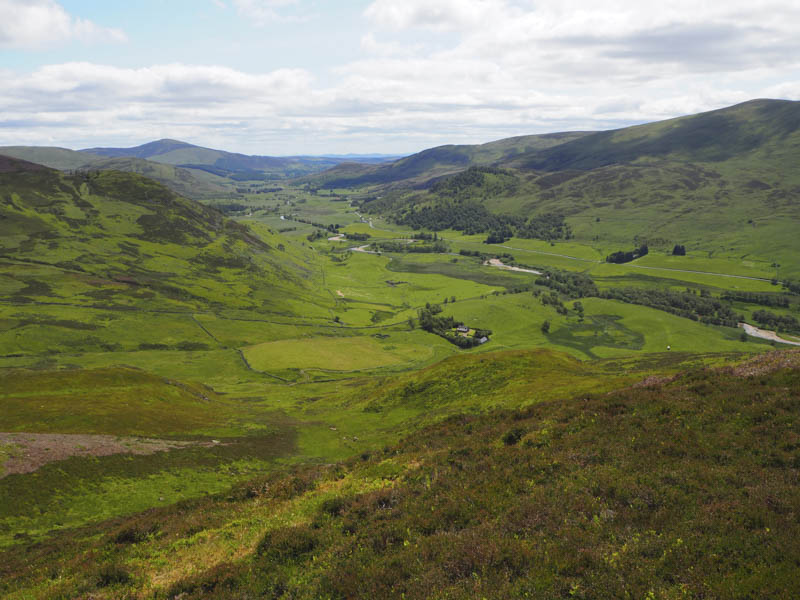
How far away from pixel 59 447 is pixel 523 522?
1852 inches

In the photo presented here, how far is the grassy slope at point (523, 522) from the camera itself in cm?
1432

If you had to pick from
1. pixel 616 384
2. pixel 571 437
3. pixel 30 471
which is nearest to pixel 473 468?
pixel 571 437

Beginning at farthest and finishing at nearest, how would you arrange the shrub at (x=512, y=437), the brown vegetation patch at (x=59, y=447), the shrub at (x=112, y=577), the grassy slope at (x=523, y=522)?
1. the brown vegetation patch at (x=59, y=447)
2. the shrub at (x=512, y=437)
3. the shrub at (x=112, y=577)
4. the grassy slope at (x=523, y=522)

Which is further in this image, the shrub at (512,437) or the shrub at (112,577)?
the shrub at (512,437)

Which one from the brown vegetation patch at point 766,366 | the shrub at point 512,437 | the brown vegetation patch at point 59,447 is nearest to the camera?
the shrub at point 512,437

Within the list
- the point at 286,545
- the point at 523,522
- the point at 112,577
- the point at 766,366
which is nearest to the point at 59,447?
the point at 112,577

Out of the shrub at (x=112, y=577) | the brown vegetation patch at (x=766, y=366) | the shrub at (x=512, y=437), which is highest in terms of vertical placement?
the brown vegetation patch at (x=766, y=366)

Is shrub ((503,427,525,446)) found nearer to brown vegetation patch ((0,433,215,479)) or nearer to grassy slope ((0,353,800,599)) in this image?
grassy slope ((0,353,800,599))

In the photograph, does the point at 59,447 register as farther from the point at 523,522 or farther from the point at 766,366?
the point at 766,366

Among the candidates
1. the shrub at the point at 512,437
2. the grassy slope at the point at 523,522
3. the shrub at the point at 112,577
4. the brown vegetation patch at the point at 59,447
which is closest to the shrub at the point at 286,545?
the grassy slope at the point at 523,522

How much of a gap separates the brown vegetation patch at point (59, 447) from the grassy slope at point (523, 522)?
14154 millimetres

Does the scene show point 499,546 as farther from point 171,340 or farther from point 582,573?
point 171,340

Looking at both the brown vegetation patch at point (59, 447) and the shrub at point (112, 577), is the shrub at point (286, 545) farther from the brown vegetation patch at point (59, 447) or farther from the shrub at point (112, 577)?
the brown vegetation patch at point (59, 447)

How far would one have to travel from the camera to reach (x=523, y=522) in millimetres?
18156
